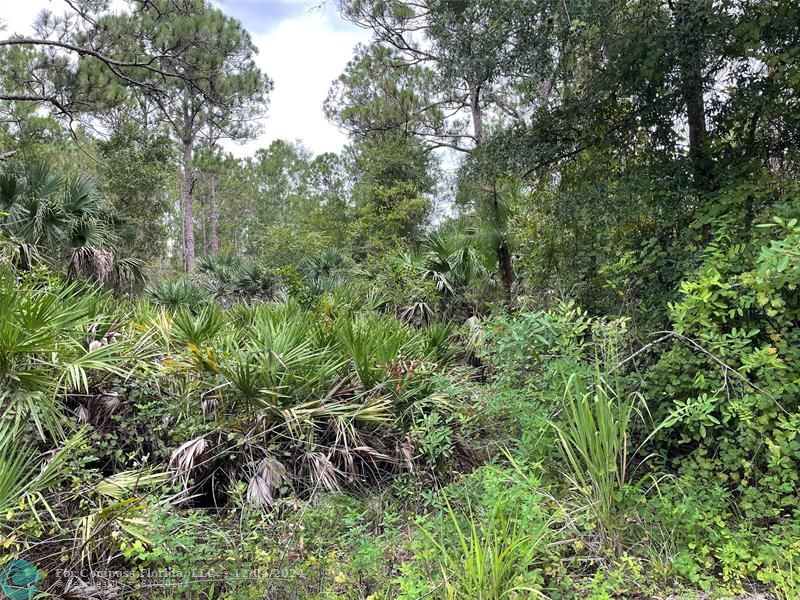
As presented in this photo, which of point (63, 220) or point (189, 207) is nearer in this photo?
point (63, 220)

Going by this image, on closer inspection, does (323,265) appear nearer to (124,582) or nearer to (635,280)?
(635,280)

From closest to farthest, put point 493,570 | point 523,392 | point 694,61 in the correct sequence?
1. point 493,570
2. point 523,392
3. point 694,61

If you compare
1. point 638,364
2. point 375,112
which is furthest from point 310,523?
point 375,112

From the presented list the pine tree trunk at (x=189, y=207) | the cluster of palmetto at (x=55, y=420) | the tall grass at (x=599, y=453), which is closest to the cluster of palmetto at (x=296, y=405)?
the cluster of palmetto at (x=55, y=420)

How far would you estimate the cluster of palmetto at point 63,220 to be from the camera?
273 inches

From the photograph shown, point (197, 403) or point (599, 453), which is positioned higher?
point (197, 403)

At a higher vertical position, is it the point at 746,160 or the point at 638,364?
the point at 746,160

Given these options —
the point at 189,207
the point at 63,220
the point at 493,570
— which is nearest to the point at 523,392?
the point at 493,570

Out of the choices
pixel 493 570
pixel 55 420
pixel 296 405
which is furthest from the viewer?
pixel 296 405

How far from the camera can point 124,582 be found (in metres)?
2.29

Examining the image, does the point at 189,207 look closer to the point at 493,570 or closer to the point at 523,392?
the point at 523,392

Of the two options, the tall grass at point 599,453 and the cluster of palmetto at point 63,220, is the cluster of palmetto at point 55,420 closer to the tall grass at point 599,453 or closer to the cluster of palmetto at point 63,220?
the tall grass at point 599,453

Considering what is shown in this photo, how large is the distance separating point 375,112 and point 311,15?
10.9m

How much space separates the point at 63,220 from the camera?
23.9 ft
